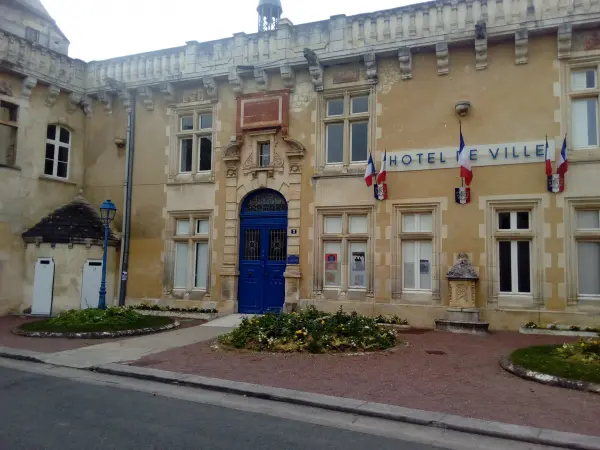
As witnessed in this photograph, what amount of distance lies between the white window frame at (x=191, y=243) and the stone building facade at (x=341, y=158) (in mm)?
64

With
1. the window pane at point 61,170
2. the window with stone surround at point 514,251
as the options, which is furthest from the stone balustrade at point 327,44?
the window with stone surround at point 514,251

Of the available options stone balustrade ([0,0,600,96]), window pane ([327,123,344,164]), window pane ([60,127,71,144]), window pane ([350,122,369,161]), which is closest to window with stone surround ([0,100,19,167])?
stone balustrade ([0,0,600,96])

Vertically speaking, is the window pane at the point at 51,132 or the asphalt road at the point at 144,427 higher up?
the window pane at the point at 51,132

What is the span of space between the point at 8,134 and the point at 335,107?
965 cm

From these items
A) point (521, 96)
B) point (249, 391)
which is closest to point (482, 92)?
point (521, 96)

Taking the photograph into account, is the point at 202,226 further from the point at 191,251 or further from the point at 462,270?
the point at 462,270

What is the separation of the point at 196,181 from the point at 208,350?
6855mm

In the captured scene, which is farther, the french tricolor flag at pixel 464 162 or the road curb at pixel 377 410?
the french tricolor flag at pixel 464 162

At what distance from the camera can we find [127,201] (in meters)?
15.9

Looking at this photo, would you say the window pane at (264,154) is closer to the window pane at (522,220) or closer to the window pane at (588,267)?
the window pane at (522,220)

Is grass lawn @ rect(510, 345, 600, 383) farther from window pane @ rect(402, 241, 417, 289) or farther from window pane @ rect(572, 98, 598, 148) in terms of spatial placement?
window pane @ rect(572, 98, 598, 148)

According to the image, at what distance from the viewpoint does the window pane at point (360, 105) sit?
1364cm

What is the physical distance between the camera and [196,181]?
15.1 metres

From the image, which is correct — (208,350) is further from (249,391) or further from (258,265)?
(258,265)
